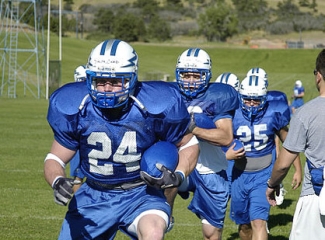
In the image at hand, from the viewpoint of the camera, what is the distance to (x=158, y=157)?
13.9 feet

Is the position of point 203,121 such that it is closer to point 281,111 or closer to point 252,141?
point 252,141

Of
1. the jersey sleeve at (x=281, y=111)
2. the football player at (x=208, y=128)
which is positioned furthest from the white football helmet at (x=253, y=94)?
the football player at (x=208, y=128)

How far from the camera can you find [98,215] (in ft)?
14.6

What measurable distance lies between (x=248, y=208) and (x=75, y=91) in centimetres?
335

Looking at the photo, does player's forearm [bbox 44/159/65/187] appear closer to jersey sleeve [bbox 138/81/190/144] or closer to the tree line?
jersey sleeve [bbox 138/81/190/144]

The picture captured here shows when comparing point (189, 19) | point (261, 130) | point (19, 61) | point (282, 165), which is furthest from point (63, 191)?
point (189, 19)

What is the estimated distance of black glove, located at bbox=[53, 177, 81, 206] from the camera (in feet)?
13.0

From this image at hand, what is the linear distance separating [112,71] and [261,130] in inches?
133

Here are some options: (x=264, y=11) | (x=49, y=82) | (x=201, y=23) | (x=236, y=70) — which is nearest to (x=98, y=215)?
(x=49, y=82)

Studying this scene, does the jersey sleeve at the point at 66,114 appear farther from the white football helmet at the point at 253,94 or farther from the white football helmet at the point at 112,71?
the white football helmet at the point at 253,94

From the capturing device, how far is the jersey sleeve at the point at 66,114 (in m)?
4.39

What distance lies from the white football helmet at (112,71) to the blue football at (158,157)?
321mm

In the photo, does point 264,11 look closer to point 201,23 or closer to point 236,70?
point 201,23

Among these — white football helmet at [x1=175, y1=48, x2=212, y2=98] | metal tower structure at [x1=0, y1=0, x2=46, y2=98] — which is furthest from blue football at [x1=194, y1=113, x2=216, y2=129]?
metal tower structure at [x1=0, y1=0, x2=46, y2=98]
